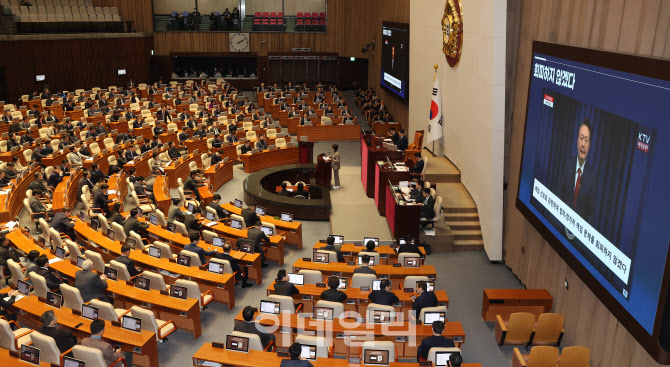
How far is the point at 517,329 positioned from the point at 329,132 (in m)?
15.8

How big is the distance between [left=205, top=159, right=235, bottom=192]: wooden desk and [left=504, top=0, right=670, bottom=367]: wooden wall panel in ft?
28.9

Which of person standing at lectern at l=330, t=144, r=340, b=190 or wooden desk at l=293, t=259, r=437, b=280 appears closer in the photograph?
wooden desk at l=293, t=259, r=437, b=280

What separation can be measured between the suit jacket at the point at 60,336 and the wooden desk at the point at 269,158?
A: 1141cm

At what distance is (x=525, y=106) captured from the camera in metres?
10.7

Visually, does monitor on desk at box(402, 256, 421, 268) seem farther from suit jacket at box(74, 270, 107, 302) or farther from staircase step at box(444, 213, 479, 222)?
suit jacket at box(74, 270, 107, 302)

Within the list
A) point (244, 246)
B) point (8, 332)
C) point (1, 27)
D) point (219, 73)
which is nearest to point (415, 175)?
point (244, 246)

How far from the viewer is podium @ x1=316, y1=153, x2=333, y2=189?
655 inches

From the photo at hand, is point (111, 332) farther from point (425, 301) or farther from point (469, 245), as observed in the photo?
point (469, 245)

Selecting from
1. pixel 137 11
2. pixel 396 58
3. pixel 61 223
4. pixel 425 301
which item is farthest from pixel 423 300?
pixel 137 11

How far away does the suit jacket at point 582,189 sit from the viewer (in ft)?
25.2

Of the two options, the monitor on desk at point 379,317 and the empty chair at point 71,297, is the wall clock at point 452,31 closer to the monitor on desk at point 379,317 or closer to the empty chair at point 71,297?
the monitor on desk at point 379,317

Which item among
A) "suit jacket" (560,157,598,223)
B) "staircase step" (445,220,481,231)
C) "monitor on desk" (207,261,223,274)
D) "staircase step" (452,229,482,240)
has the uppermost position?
"suit jacket" (560,157,598,223)

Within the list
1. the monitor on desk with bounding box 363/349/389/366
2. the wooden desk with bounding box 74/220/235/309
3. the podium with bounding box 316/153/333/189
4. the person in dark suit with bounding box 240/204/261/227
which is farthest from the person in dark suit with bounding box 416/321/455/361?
the podium with bounding box 316/153/333/189

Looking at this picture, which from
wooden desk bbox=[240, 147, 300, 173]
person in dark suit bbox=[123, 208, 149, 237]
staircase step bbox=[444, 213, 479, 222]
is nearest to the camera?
person in dark suit bbox=[123, 208, 149, 237]
